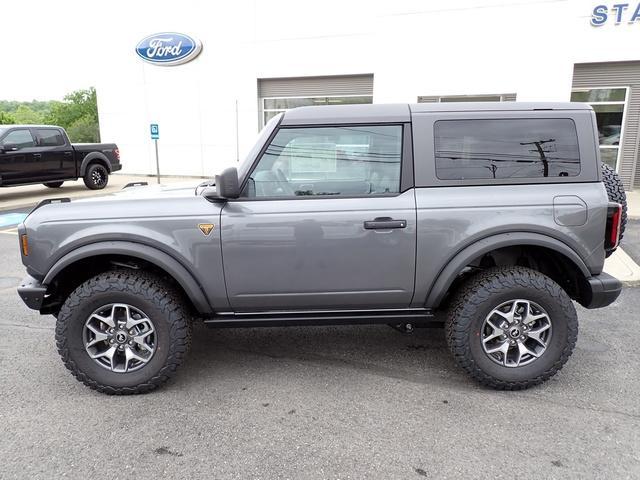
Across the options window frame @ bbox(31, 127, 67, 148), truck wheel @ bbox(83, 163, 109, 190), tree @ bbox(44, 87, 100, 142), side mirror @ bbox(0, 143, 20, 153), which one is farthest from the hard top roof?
tree @ bbox(44, 87, 100, 142)

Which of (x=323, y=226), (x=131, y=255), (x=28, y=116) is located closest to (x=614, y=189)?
(x=323, y=226)

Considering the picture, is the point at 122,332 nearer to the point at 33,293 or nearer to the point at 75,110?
the point at 33,293

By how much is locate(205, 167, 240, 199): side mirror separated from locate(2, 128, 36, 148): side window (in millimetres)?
11629

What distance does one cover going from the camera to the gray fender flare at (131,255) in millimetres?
3186

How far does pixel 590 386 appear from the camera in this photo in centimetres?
341

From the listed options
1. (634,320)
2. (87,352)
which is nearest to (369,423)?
(87,352)

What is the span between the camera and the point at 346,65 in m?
14.7

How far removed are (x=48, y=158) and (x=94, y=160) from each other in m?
1.68

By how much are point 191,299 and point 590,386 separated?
2.84 meters

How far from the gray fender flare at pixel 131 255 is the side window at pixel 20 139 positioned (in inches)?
436

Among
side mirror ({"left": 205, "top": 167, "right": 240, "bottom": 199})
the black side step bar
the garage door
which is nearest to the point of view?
side mirror ({"left": 205, "top": 167, "right": 240, "bottom": 199})

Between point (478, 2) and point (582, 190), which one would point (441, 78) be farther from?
point (582, 190)

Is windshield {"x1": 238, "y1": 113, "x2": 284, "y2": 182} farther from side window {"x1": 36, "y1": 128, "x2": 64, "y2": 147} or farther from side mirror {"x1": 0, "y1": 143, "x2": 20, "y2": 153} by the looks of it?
side window {"x1": 36, "y1": 128, "x2": 64, "y2": 147}

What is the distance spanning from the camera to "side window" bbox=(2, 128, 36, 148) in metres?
12.2
